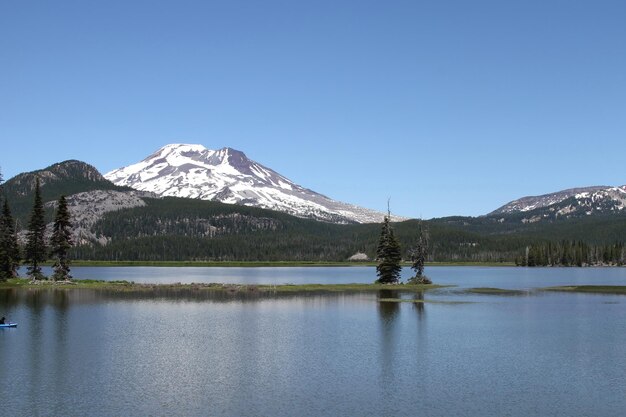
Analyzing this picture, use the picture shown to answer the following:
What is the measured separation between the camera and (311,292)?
128 m

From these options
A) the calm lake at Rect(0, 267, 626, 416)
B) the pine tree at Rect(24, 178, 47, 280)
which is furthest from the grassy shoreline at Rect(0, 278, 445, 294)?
the calm lake at Rect(0, 267, 626, 416)

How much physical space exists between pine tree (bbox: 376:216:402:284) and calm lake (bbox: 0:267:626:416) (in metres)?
42.1

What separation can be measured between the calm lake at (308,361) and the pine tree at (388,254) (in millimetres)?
42063

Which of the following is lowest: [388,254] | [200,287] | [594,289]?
[594,289]

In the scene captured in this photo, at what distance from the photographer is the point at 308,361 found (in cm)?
5712

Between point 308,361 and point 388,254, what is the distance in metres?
87.0

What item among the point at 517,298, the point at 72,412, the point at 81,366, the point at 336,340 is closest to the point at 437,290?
the point at 517,298

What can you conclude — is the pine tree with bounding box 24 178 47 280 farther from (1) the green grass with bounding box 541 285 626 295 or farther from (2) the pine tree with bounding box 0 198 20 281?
(1) the green grass with bounding box 541 285 626 295

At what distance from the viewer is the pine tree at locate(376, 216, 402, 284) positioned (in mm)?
141250

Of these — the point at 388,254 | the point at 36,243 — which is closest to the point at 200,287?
the point at 36,243

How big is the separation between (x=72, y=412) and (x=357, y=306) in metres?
64.6

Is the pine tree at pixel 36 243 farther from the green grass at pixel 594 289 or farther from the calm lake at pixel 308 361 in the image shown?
the green grass at pixel 594 289

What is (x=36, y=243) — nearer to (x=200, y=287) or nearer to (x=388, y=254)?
(x=200, y=287)

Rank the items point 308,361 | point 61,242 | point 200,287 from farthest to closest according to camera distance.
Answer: point 200,287 → point 61,242 → point 308,361
